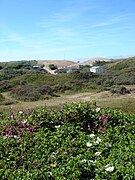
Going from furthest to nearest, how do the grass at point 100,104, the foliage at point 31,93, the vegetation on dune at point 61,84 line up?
the vegetation on dune at point 61,84, the foliage at point 31,93, the grass at point 100,104

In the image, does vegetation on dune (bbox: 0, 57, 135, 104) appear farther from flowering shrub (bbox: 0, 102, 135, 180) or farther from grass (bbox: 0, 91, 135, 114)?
flowering shrub (bbox: 0, 102, 135, 180)

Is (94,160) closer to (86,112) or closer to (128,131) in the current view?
(128,131)

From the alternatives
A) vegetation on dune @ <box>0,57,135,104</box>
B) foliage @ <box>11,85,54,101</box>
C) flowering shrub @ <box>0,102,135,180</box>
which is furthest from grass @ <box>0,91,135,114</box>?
flowering shrub @ <box>0,102,135,180</box>

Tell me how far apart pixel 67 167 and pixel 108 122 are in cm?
247

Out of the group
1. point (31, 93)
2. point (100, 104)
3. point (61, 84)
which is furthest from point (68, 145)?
point (61, 84)

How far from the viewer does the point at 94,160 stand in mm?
4414

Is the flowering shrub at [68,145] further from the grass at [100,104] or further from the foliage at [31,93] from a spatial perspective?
the foliage at [31,93]

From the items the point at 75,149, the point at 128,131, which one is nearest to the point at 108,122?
the point at 128,131

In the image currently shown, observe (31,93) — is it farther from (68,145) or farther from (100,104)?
(68,145)

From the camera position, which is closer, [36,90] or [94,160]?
[94,160]

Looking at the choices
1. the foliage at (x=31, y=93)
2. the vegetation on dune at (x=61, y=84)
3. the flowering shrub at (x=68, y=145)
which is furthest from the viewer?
the vegetation on dune at (x=61, y=84)

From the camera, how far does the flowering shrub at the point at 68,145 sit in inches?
154

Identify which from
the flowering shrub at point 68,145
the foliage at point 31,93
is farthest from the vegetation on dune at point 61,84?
the flowering shrub at point 68,145

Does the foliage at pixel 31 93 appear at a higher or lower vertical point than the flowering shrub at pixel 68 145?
lower
